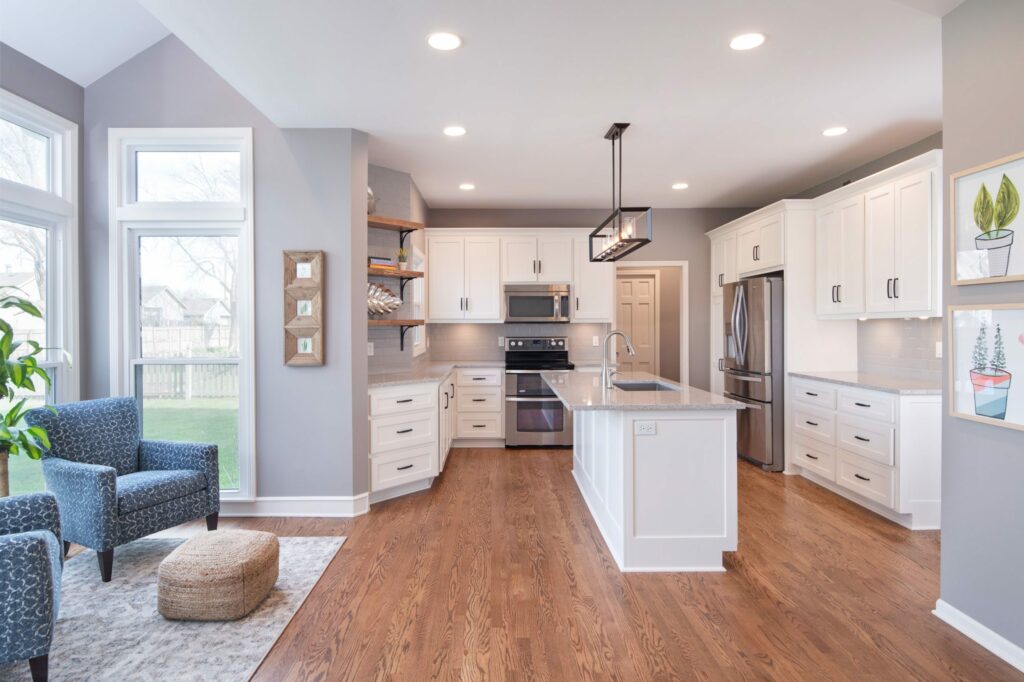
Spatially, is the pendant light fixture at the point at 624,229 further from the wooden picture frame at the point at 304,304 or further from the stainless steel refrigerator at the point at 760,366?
the wooden picture frame at the point at 304,304

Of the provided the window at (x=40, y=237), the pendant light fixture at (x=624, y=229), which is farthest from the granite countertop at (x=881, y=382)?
the window at (x=40, y=237)

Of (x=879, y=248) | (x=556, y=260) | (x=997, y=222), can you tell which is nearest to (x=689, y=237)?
(x=556, y=260)

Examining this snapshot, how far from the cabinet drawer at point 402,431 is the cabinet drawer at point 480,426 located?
55.3 inches

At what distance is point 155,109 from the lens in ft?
11.8

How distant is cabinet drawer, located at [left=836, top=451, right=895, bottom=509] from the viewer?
3.44 m

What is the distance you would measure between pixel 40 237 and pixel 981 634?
5.32 metres

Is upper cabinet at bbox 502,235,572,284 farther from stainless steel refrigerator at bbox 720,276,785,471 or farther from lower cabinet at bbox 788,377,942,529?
lower cabinet at bbox 788,377,942,529

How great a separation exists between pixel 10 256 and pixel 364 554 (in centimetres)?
272

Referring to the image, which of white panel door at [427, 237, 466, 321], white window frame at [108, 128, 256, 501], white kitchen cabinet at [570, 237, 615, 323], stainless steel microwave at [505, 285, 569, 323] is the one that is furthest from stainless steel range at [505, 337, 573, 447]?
white window frame at [108, 128, 256, 501]

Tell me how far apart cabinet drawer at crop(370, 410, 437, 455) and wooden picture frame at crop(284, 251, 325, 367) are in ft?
2.17

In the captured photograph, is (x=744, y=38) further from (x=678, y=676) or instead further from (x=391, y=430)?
(x=391, y=430)

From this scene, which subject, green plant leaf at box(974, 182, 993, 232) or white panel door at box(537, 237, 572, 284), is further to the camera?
white panel door at box(537, 237, 572, 284)

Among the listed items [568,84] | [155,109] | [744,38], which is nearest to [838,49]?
[744,38]

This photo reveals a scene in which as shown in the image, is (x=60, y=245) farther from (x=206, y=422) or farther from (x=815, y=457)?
(x=815, y=457)
